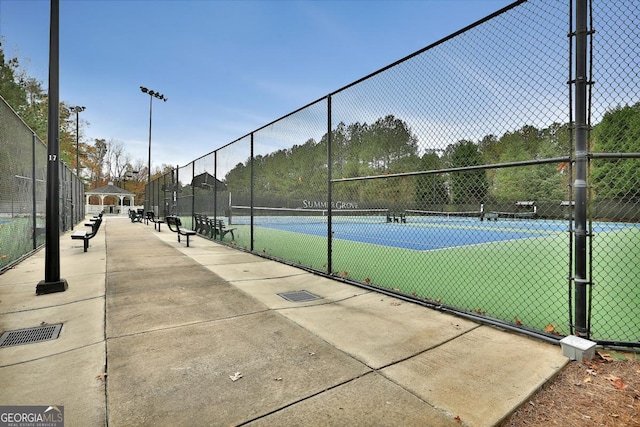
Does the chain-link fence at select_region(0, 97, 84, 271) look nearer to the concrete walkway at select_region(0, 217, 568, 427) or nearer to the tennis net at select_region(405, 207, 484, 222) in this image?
the concrete walkway at select_region(0, 217, 568, 427)

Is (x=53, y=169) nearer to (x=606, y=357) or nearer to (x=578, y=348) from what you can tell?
(x=578, y=348)

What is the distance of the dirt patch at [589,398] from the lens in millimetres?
1893

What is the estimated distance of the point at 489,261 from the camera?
25.4 feet

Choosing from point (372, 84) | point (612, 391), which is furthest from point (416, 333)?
point (372, 84)

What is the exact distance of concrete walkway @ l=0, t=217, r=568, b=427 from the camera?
6.34ft

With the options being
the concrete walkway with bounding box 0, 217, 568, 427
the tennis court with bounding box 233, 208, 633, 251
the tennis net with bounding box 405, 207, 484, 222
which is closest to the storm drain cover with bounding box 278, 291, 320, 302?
the concrete walkway with bounding box 0, 217, 568, 427

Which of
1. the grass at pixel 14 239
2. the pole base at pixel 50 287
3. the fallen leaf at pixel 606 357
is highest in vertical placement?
the grass at pixel 14 239

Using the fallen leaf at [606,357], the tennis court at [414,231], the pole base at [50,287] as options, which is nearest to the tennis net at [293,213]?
the tennis court at [414,231]

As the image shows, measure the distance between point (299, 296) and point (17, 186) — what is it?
6897mm

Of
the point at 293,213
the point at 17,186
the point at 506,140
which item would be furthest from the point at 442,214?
the point at 17,186

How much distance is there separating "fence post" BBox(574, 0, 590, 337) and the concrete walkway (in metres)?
0.60

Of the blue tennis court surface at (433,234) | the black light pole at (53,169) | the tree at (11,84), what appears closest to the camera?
the black light pole at (53,169)

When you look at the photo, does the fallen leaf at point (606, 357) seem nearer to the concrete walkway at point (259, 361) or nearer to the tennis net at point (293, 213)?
the concrete walkway at point (259, 361)

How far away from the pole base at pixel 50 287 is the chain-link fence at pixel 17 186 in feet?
7.35
